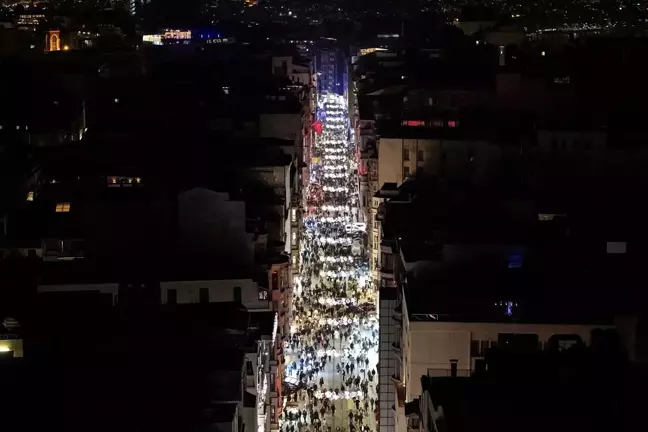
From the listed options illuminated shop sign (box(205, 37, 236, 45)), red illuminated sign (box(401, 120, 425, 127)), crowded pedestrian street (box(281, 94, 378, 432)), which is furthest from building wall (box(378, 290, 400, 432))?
illuminated shop sign (box(205, 37, 236, 45))

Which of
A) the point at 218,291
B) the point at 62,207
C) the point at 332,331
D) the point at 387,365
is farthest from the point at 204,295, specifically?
the point at 332,331

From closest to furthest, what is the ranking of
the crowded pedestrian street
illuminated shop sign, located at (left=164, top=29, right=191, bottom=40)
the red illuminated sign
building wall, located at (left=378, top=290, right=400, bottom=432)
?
building wall, located at (left=378, top=290, right=400, bottom=432), the crowded pedestrian street, the red illuminated sign, illuminated shop sign, located at (left=164, top=29, right=191, bottom=40)

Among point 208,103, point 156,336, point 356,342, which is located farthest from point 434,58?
point 156,336

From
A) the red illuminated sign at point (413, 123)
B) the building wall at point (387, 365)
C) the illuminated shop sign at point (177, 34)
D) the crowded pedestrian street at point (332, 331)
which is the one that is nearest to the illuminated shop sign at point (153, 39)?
the illuminated shop sign at point (177, 34)

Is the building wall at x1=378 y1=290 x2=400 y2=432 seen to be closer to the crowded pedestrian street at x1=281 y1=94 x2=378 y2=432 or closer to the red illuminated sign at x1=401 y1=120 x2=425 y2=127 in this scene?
the crowded pedestrian street at x1=281 y1=94 x2=378 y2=432

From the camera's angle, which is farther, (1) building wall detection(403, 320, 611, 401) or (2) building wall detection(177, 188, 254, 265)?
Answer: (2) building wall detection(177, 188, 254, 265)

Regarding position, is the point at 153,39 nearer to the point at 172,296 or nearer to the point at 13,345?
the point at 172,296

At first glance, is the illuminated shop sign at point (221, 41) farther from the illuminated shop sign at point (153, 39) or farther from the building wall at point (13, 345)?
the building wall at point (13, 345)
